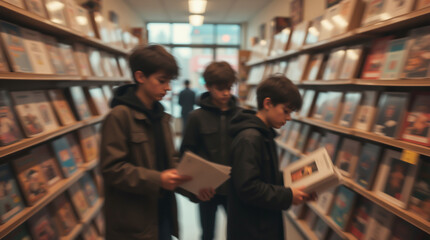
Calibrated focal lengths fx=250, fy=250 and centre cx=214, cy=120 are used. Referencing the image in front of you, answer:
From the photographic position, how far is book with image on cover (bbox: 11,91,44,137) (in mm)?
1506

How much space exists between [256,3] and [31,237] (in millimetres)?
5212

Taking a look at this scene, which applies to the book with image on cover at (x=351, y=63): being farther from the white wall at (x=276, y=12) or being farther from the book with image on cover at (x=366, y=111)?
the white wall at (x=276, y=12)

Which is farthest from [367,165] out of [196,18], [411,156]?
[196,18]

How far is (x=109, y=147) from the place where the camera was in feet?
3.53

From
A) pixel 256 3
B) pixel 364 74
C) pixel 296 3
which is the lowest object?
pixel 364 74

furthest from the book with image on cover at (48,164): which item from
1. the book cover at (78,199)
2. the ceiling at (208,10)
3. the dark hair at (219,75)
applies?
the ceiling at (208,10)

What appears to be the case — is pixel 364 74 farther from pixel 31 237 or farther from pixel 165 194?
pixel 31 237

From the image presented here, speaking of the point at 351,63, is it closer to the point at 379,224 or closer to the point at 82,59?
the point at 379,224

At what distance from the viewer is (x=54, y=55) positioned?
74.0 inches

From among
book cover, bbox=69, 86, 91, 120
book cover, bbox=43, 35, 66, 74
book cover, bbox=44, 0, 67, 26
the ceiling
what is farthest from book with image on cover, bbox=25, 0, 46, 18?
the ceiling

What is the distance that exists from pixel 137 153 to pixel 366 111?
1.57 m

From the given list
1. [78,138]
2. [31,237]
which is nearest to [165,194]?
[31,237]

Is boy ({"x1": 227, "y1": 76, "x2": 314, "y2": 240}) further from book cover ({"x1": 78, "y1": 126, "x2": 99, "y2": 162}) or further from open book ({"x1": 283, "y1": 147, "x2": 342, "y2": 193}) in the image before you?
book cover ({"x1": 78, "y1": 126, "x2": 99, "y2": 162})

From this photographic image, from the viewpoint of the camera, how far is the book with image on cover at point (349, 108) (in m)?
1.89
